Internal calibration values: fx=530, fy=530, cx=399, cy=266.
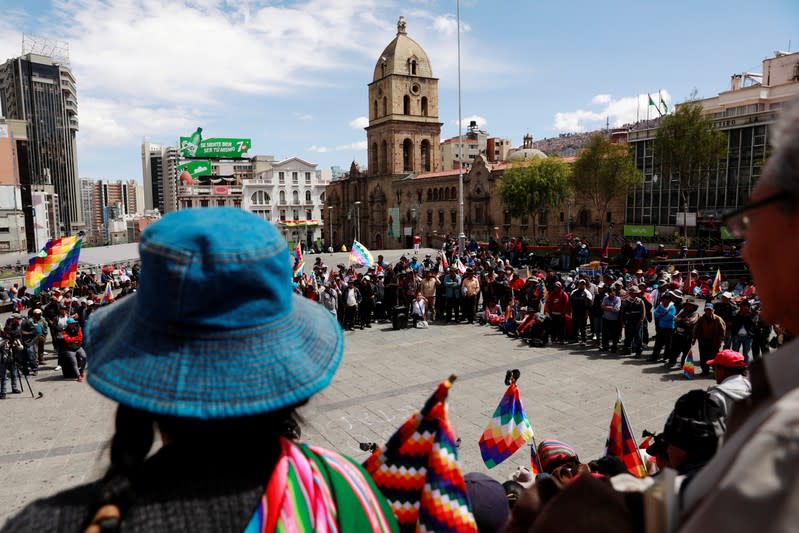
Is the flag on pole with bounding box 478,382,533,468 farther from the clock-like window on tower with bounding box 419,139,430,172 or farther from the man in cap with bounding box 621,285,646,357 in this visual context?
the clock-like window on tower with bounding box 419,139,430,172

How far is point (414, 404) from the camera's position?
9984 mm

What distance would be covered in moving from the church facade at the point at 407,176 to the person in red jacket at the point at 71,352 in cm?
4423

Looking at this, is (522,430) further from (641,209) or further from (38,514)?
(641,209)

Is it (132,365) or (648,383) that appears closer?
(132,365)

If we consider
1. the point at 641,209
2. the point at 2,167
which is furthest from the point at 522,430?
the point at 2,167

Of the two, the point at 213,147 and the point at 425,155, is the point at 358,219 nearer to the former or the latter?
the point at 425,155

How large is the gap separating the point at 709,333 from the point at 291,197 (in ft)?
262

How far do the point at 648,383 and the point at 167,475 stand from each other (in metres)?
11.3

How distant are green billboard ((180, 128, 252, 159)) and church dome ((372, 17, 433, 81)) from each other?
41.5m

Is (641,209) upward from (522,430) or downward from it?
upward

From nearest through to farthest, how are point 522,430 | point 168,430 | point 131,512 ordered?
point 131,512 < point 168,430 < point 522,430

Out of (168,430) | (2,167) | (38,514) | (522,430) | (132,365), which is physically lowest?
(522,430)

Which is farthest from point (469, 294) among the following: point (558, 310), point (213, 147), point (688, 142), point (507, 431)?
point (213, 147)

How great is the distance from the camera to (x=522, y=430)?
559 centimetres
